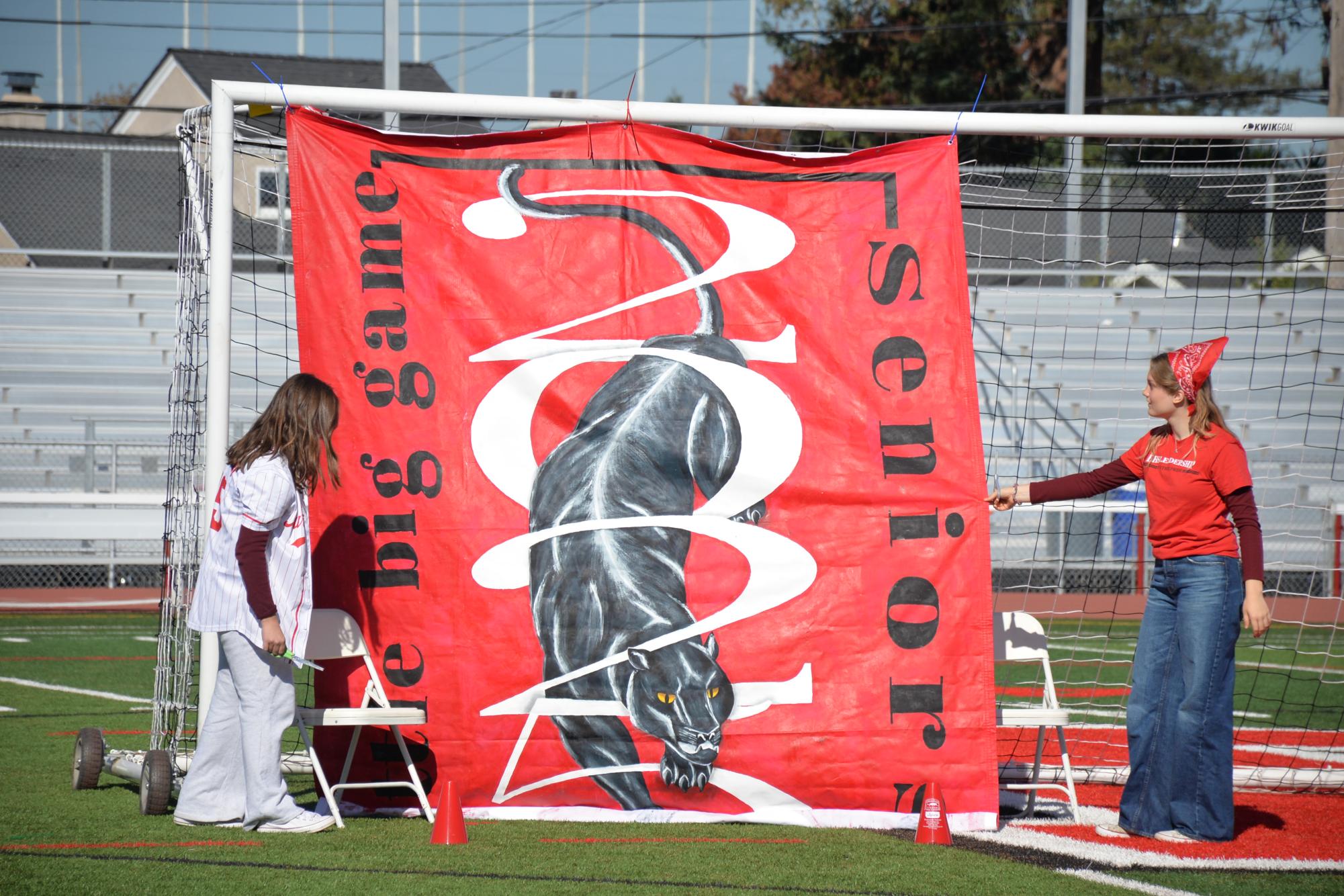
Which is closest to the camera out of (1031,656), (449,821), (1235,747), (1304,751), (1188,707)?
(449,821)

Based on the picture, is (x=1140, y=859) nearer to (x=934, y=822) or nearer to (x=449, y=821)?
(x=934, y=822)

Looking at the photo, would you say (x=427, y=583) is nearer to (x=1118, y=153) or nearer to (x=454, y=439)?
(x=454, y=439)

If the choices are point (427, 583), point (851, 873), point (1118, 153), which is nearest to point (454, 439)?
point (427, 583)

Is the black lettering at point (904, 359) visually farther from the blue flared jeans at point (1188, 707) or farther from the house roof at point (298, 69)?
the house roof at point (298, 69)

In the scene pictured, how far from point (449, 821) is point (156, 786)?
137 cm

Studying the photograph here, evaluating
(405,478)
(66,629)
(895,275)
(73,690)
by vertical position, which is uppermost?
(895,275)

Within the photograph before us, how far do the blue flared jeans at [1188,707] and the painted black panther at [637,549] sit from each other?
1727mm

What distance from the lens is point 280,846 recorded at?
4.80 metres

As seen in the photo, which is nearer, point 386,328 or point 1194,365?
point 1194,365

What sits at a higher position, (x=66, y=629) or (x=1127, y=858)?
Answer: (x=1127, y=858)

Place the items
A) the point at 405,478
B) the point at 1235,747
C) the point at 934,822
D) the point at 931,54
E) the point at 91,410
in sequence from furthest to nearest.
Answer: the point at 931,54, the point at 91,410, the point at 1235,747, the point at 405,478, the point at 934,822

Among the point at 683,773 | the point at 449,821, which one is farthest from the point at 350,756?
the point at 683,773

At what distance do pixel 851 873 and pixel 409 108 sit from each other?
3.67 metres

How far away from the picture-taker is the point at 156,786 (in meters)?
5.32
